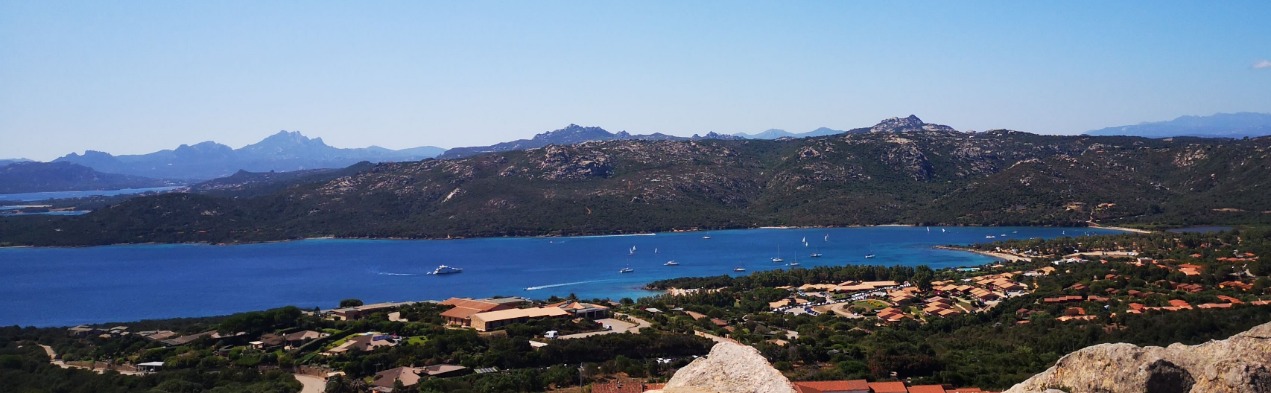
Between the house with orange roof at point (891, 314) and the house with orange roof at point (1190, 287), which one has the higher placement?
the house with orange roof at point (1190, 287)

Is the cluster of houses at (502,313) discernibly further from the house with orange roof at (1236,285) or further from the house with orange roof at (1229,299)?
the house with orange roof at (1236,285)

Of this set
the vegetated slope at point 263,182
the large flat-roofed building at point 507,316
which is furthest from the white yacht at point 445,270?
the vegetated slope at point 263,182

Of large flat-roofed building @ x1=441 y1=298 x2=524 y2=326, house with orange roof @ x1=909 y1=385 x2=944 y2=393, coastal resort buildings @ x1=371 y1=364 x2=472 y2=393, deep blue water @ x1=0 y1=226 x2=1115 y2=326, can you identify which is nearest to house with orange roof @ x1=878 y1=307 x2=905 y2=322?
large flat-roofed building @ x1=441 y1=298 x2=524 y2=326

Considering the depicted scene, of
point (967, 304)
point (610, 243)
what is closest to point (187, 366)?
point (967, 304)

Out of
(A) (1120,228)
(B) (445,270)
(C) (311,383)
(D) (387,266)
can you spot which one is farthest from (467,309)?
(A) (1120,228)

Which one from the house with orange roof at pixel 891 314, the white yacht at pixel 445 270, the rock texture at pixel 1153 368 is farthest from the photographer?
the white yacht at pixel 445 270

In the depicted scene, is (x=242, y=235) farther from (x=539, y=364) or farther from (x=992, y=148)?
(x=992, y=148)
